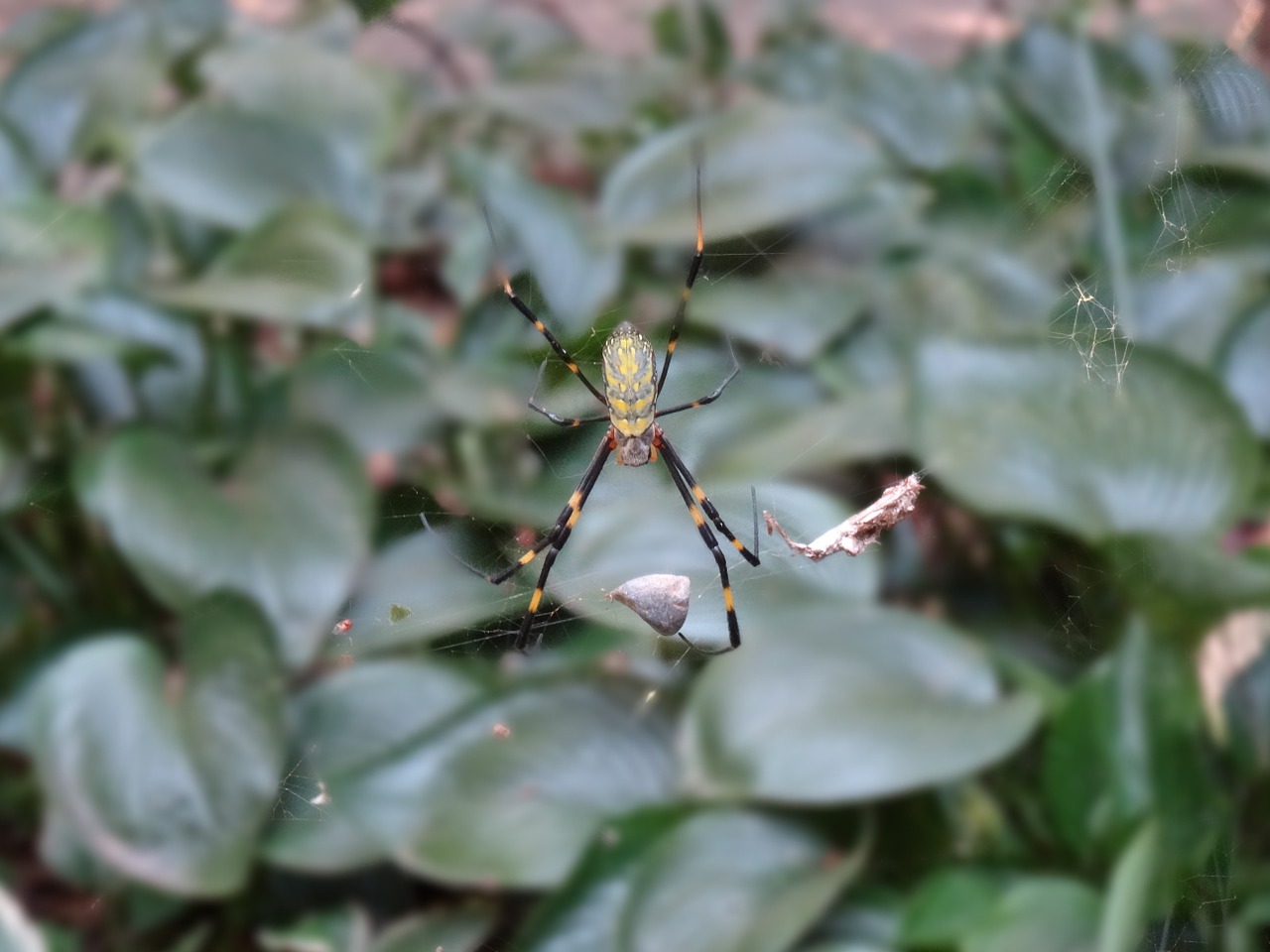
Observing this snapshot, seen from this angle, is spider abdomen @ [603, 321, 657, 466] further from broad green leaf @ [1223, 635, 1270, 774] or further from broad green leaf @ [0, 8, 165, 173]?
broad green leaf @ [0, 8, 165, 173]

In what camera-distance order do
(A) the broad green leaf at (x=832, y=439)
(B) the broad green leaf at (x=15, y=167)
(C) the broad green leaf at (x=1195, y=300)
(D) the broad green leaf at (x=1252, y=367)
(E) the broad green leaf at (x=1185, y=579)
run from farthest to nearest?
(B) the broad green leaf at (x=15, y=167), (C) the broad green leaf at (x=1195, y=300), (D) the broad green leaf at (x=1252, y=367), (A) the broad green leaf at (x=832, y=439), (E) the broad green leaf at (x=1185, y=579)

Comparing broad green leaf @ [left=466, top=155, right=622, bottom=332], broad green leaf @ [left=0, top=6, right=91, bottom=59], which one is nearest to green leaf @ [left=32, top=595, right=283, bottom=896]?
broad green leaf @ [left=466, top=155, right=622, bottom=332]

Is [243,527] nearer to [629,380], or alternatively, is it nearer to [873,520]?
[629,380]

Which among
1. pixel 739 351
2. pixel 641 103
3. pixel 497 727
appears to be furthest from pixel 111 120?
pixel 497 727

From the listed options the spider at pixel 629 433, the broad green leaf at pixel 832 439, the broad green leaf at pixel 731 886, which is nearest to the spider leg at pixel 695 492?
the spider at pixel 629 433

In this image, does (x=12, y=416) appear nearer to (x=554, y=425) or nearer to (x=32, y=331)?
(x=32, y=331)

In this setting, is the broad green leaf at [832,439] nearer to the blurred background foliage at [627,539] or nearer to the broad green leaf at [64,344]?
the blurred background foliage at [627,539]
